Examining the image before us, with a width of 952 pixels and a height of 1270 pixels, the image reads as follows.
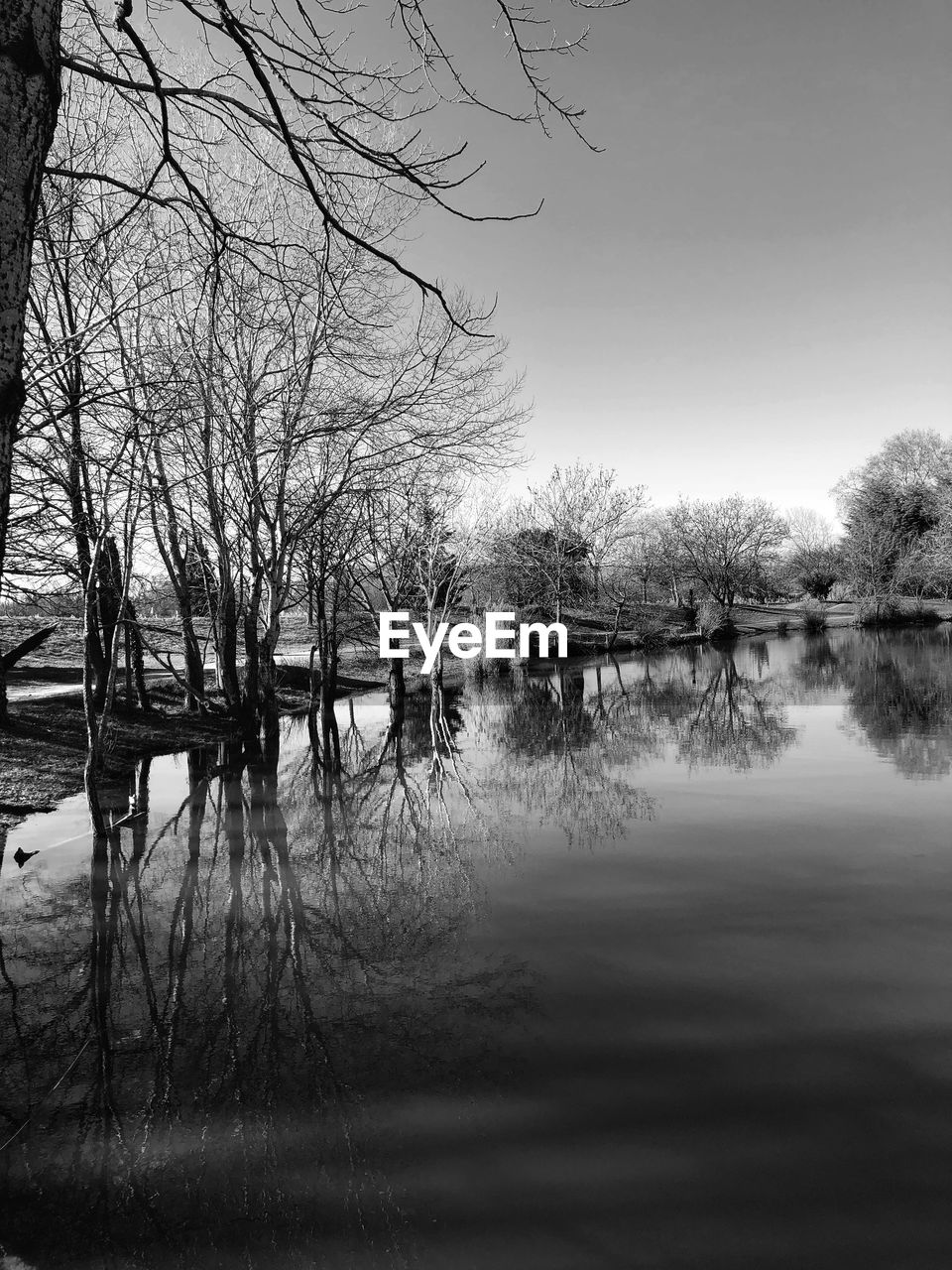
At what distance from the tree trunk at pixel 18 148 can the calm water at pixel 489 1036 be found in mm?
2581

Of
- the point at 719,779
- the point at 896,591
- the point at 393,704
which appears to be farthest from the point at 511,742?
the point at 896,591

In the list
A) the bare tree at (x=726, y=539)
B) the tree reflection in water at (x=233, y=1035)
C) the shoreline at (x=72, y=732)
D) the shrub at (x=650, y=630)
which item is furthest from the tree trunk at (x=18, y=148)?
Answer: the bare tree at (x=726, y=539)

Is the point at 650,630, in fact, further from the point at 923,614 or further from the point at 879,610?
the point at 923,614

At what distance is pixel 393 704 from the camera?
17484 millimetres

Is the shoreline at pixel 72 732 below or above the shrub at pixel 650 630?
below

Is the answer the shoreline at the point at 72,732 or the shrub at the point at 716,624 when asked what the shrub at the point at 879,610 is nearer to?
the shrub at the point at 716,624

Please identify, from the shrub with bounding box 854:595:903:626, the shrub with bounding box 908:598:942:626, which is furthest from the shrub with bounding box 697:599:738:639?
the shrub with bounding box 908:598:942:626

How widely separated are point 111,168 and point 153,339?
245 cm

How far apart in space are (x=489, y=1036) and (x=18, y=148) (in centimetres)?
375

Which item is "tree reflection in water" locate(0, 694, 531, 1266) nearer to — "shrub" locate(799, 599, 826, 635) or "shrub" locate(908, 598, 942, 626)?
"shrub" locate(799, 599, 826, 635)

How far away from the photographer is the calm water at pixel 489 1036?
2.43 m

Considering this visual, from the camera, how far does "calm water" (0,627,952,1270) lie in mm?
2430

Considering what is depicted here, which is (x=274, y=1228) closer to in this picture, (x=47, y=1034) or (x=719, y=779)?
(x=47, y=1034)

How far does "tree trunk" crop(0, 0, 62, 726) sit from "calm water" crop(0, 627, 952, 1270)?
2.58 meters
